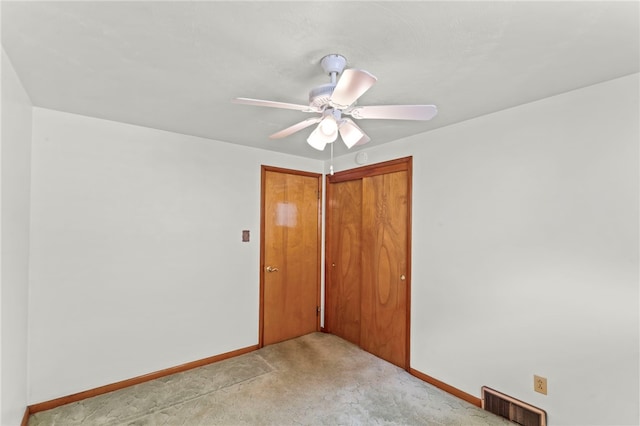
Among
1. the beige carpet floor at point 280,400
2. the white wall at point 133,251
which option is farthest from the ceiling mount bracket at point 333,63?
the beige carpet floor at point 280,400

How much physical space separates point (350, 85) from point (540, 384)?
2.30m

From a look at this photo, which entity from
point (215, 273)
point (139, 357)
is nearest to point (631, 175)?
point (215, 273)

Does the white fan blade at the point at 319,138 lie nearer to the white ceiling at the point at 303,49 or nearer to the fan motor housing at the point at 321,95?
the fan motor housing at the point at 321,95

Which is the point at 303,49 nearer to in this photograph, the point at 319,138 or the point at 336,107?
the point at 336,107

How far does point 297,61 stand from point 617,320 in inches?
91.9

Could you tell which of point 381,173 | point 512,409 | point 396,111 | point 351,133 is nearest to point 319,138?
point 351,133

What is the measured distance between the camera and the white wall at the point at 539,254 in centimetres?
171

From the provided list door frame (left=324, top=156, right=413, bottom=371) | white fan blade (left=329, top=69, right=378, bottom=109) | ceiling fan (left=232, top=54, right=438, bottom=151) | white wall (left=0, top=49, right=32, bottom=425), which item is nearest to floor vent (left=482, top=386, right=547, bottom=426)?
door frame (left=324, top=156, right=413, bottom=371)

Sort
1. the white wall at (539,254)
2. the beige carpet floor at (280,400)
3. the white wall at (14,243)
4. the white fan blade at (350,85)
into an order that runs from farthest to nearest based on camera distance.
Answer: the beige carpet floor at (280,400) < the white wall at (539,254) < the white wall at (14,243) < the white fan blade at (350,85)

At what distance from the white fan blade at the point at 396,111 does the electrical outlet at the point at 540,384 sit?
75.4 inches

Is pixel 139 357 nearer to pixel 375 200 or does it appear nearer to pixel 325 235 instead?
pixel 325 235

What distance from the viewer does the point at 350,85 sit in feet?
3.92

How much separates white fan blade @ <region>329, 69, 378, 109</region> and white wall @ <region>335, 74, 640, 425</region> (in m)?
1.53

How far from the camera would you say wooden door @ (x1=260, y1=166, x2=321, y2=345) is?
3.46 meters
